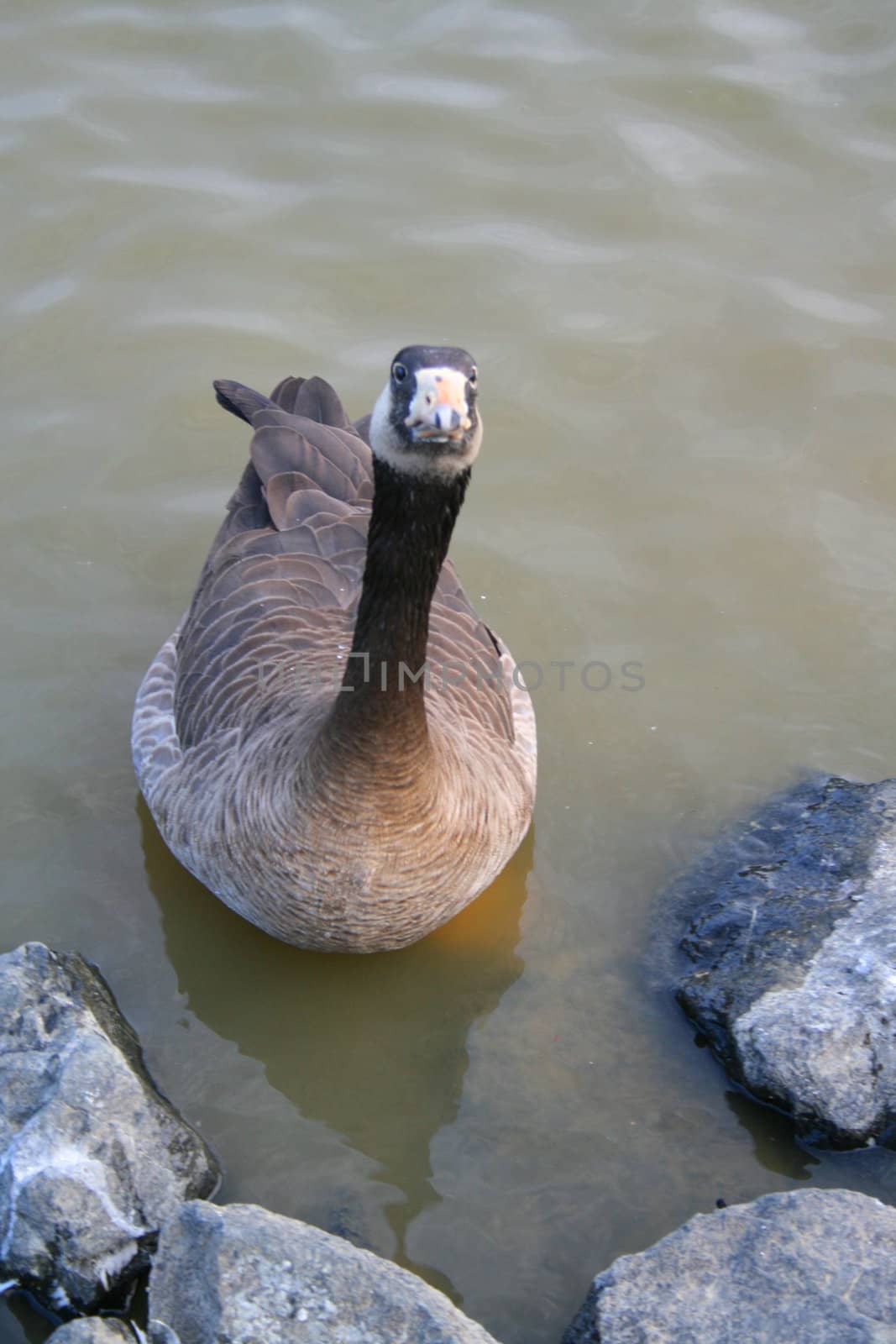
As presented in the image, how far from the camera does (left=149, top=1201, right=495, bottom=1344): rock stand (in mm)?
3598

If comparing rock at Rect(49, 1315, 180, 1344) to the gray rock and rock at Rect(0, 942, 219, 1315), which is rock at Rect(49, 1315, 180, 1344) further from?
rock at Rect(0, 942, 219, 1315)

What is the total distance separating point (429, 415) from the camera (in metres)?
3.95

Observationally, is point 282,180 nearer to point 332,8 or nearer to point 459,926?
point 332,8

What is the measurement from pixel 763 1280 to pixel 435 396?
8.56 feet

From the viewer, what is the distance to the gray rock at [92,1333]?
3625mm

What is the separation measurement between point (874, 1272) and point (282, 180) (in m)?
7.70

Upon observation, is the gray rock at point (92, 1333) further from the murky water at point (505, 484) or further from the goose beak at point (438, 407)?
the goose beak at point (438, 407)

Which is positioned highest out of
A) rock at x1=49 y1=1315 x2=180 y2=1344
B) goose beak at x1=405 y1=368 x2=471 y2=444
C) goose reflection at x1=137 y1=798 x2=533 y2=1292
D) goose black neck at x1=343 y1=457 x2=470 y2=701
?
goose beak at x1=405 y1=368 x2=471 y2=444

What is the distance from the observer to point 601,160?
951cm

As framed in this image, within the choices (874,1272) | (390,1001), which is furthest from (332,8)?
(874,1272)

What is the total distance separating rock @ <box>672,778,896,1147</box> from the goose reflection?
82 centimetres

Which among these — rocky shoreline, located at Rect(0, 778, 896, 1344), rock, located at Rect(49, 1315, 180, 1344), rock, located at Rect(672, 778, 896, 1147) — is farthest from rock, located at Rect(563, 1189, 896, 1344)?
rock, located at Rect(49, 1315, 180, 1344)

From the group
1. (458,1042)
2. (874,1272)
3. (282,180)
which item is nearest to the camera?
(874,1272)

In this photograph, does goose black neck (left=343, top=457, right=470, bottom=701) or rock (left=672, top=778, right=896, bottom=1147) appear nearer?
goose black neck (left=343, top=457, right=470, bottom=701)
